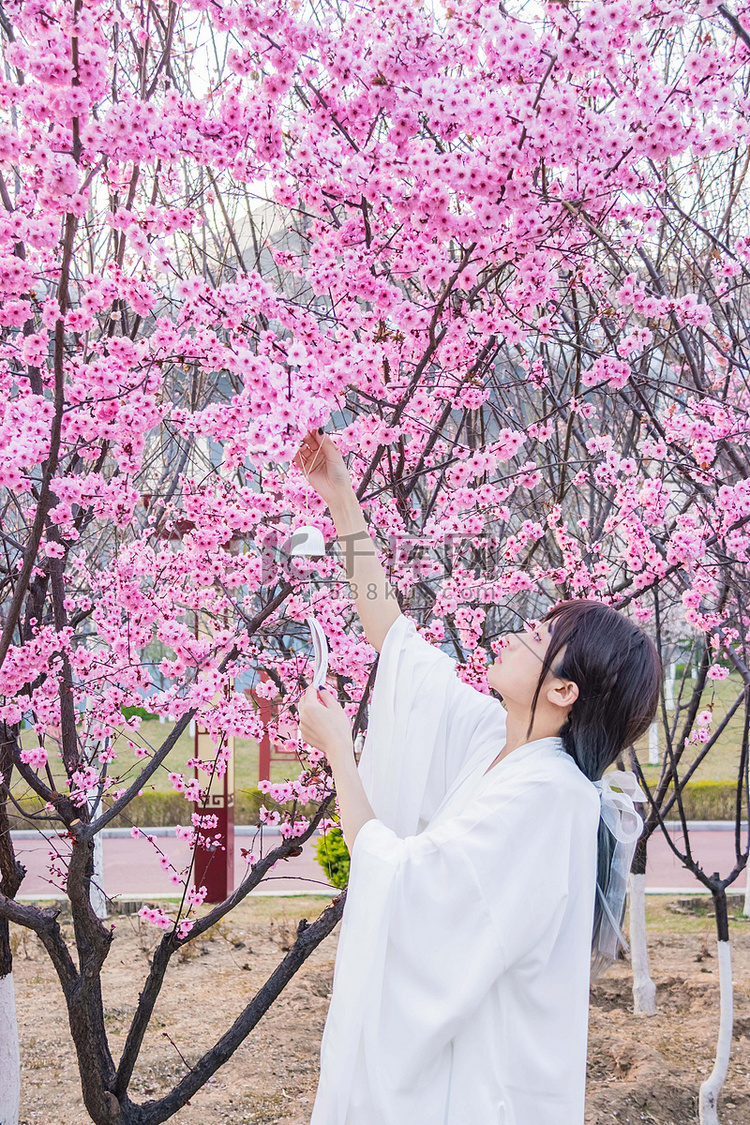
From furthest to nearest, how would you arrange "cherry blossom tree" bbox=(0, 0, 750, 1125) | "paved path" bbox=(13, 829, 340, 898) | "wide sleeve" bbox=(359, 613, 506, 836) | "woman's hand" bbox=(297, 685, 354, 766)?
"paved path" bbox=(13, 829, 340, 898) → "cherry blossom tree" bbox=(0, 0, 750, 1125) → "wide sleeve" bbox=(359, 613, 506, 836) → "woman's hand" bbox=(297, 685, 354, 766)

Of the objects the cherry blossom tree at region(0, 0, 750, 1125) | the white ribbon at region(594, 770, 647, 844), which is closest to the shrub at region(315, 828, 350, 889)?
the cherry blossom tree at region(0, 0, 750, 1125)

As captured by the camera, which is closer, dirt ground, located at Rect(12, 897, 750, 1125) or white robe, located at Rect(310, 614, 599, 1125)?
white robe, located at Rect(310, 614, 599, 1125)

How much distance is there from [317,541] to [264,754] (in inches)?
250

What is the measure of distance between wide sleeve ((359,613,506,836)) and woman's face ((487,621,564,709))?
0.21m

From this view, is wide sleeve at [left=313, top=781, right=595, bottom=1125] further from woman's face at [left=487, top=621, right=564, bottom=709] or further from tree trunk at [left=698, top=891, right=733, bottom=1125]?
tree trunk at [left=698, top=891, right=733, bottom=1125]

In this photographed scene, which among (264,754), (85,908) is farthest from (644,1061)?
(264,754)

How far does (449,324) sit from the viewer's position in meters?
2.77

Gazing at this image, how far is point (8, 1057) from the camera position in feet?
12.1

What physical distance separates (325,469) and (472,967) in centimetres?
116

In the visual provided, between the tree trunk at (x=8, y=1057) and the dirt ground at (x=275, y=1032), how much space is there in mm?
236

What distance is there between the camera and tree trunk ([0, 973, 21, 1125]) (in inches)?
144

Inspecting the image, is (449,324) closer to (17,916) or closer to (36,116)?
(36,116)

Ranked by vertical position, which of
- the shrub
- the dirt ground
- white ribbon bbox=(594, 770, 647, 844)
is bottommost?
the dirt ground

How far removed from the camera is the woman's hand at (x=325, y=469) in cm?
224
